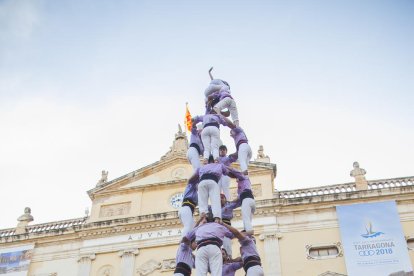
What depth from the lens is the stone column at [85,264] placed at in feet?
78.7

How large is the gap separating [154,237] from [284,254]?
6.23 metres

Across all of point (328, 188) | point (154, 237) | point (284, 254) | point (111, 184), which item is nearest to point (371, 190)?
point (328, 188)

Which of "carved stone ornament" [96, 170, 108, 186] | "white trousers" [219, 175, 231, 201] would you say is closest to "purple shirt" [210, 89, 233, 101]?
"white trousers" [219, 175, 231, 201]

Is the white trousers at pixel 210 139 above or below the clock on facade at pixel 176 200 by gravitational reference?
below

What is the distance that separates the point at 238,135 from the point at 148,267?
13948mm

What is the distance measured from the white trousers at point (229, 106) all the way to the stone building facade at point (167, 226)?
39.4 ft

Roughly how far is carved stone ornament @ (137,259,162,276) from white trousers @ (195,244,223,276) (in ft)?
50.1

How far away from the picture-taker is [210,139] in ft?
35.6

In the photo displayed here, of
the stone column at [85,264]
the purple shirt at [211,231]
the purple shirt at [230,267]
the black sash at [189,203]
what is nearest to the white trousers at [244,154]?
the black sash at [189,203]

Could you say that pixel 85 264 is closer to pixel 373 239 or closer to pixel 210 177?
pixel 373 239

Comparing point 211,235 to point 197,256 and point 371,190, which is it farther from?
point 371,190

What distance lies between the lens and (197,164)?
1078 centimetres

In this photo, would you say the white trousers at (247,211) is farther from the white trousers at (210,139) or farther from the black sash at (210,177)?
the white trousers at (210,139)

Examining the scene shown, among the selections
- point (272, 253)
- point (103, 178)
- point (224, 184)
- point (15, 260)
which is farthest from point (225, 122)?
point (15, 260)
